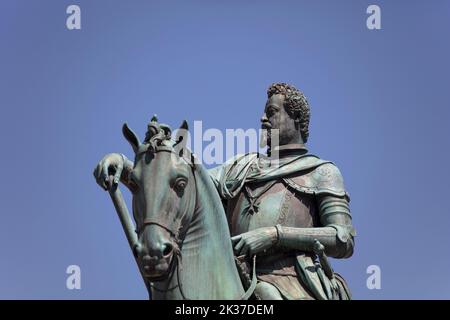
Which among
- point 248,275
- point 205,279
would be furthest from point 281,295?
point 205,279

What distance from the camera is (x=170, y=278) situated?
12391mm

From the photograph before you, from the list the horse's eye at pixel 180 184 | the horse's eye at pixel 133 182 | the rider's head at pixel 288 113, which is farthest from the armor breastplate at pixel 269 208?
the horse's eye at pixel 133 182

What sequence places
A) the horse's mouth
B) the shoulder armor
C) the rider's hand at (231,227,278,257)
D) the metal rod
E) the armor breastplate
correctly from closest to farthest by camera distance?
the horse's mouth
the metal rod
the rider's hand at (231,227,278,257)
the armor breastplate
the shoulder armor

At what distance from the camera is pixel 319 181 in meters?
14.9

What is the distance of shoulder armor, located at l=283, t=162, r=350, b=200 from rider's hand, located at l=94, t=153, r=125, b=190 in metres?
2.61

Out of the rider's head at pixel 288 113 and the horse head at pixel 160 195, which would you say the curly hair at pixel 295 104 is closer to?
the rider's head at pixel 288 113

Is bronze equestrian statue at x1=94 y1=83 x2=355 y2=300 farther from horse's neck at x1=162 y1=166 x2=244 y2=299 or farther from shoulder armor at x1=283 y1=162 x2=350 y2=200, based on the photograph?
horse's neck at x1=162 y1=166 x2=244 y2=299

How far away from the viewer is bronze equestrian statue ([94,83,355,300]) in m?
14.1

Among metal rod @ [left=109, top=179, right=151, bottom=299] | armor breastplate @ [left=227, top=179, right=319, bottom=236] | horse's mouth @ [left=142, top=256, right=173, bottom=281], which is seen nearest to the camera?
horse's mouth @ [left=142, top=256, right=173, bottom=281]

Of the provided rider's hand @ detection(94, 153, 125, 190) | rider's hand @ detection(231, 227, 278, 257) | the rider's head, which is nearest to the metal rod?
rider's hand @ detection(94, 153, 125, 190)

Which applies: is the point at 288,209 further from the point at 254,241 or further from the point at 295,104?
the point at 295,104

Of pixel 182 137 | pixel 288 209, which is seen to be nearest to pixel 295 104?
pixel 288 209
